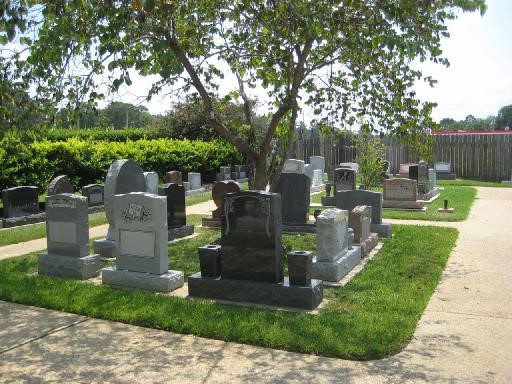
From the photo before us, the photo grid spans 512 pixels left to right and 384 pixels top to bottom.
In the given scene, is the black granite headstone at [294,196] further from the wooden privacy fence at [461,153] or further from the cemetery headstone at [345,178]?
the wooden privacy fence at [461,153]

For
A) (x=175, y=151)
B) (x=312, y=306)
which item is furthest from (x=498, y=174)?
(x=312, y=306)

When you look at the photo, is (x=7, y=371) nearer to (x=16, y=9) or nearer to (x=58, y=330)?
(x=58, y=330)

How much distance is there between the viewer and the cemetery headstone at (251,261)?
675 cm

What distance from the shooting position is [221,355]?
5.21 metres

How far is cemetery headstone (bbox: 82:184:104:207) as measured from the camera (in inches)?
590

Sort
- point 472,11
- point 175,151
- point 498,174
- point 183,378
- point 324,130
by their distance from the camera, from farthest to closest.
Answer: point 498,174
point 175,151
point 324,130
point 472,11
point 183,378

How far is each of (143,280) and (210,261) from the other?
3.46 feet

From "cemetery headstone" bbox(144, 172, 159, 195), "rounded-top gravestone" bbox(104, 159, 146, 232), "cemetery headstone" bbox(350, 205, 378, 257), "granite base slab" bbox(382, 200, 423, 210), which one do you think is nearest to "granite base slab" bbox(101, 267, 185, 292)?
"rounded-top gravestone" bbox(104, 159, 146, 232)

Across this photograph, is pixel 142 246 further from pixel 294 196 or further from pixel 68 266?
pixel 294 196

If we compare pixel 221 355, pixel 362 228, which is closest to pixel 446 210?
pixel 362 228

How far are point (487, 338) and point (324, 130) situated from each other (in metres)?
6.16

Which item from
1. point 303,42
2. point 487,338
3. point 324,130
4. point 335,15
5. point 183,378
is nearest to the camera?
point 183,378

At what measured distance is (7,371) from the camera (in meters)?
4.84

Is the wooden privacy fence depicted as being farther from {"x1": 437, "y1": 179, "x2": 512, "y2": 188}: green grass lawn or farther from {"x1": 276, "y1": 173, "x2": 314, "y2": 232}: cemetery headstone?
{"x1": 276, "y1": 173, "x2": 314, "y2": 232}: cemetery headstone
